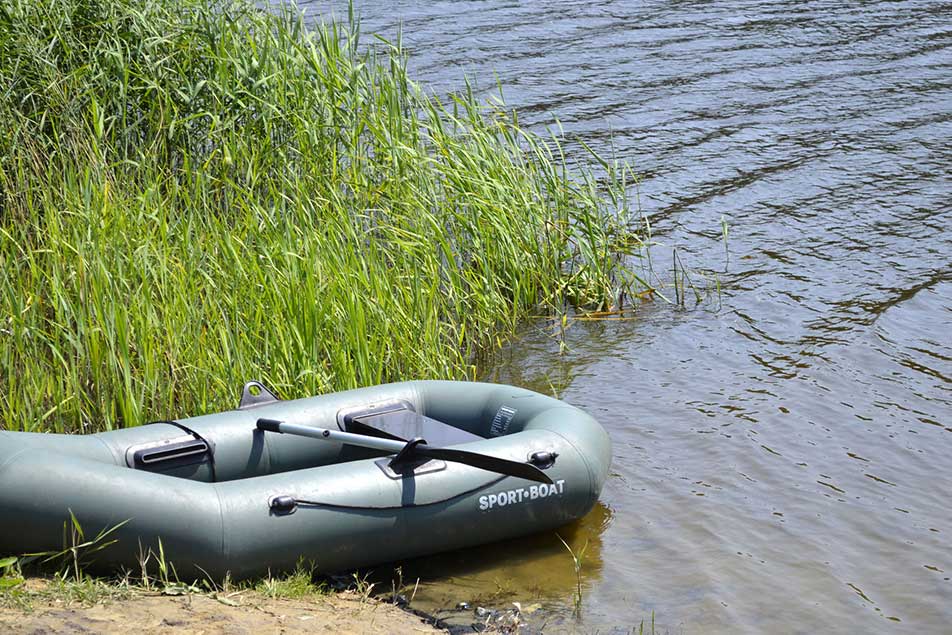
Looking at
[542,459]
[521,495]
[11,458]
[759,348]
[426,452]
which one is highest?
[11,458]

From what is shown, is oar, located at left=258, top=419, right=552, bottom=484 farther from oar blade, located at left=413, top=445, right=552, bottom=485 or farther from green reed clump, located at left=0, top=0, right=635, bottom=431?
green reed clump, located at left=0, top=0, right=635, bottom=431

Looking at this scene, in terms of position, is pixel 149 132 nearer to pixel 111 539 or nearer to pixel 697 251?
pixel 111 539

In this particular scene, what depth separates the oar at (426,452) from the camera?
377 centimetres

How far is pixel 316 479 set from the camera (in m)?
3.77

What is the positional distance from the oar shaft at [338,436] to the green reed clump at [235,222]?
49 cm

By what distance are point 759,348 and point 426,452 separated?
2.60 m

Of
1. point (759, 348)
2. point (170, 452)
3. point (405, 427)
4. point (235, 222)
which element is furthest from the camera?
point (759, 348)


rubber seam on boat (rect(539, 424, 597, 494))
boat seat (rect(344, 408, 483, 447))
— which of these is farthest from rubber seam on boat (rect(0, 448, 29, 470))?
rubber seam on boat (rect(539, 424, 597, 494))

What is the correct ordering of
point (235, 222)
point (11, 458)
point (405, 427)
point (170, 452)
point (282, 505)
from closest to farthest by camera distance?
point (11, 458) < point (282, 505) < point (170, 452) < point (405, 427) < point (235, 222)

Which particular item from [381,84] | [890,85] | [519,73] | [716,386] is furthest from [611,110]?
[716,386]

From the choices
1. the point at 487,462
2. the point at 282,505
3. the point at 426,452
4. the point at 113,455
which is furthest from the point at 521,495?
the point at 113,455

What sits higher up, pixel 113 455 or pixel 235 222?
pixel 235 222

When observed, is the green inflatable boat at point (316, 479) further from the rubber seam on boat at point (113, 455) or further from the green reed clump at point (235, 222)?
the green reed clump at point (235, 222)

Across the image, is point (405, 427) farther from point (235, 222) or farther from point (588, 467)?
point (235, 222)
